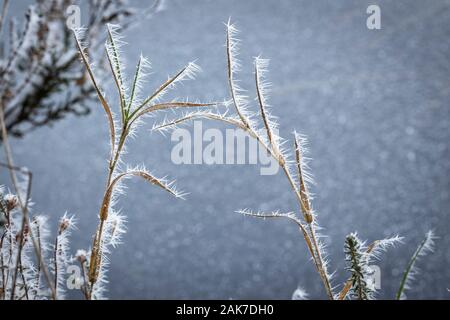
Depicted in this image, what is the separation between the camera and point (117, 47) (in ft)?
0.80

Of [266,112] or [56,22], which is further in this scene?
[56,22]

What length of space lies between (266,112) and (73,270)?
0.56ft

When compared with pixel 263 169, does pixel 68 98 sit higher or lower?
higher

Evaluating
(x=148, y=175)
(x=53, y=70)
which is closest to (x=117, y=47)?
(x=148, y=175)
